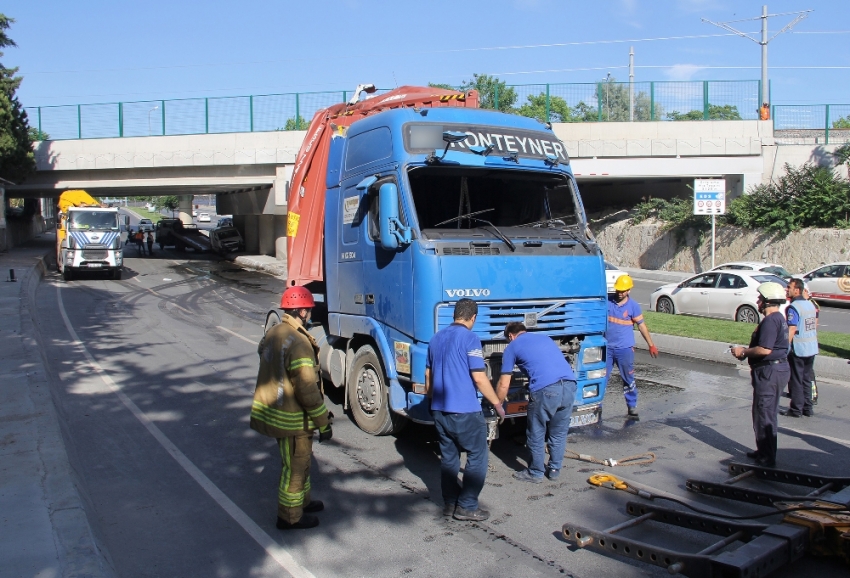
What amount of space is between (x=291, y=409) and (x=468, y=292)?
2097mm

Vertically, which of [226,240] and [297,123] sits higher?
[297,123]

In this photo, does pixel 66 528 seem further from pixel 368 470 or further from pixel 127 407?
pixel 127 407

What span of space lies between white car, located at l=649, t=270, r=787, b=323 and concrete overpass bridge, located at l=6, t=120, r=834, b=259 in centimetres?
1497

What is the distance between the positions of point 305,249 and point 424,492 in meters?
4.31

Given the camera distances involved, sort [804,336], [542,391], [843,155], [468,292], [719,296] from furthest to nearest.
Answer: [843,155], [719,296], [804,336], [468,292], [542,391]

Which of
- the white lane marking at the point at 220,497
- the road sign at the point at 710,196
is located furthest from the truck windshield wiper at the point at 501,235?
the road sign at the point at 710,196

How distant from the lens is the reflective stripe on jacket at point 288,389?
5336 millimetres

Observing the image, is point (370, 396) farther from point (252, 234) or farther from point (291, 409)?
point (252, 234)

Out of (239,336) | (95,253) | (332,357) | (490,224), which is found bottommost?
(239,336)

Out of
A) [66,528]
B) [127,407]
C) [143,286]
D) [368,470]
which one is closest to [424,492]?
[368,470]

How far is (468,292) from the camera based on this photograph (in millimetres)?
6715

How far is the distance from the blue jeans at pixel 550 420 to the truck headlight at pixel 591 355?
31.7 inches

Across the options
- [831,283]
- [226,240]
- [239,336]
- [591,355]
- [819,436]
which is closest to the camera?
[591,355]

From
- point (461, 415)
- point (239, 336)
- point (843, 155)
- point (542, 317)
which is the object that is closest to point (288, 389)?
point (461, 415)
